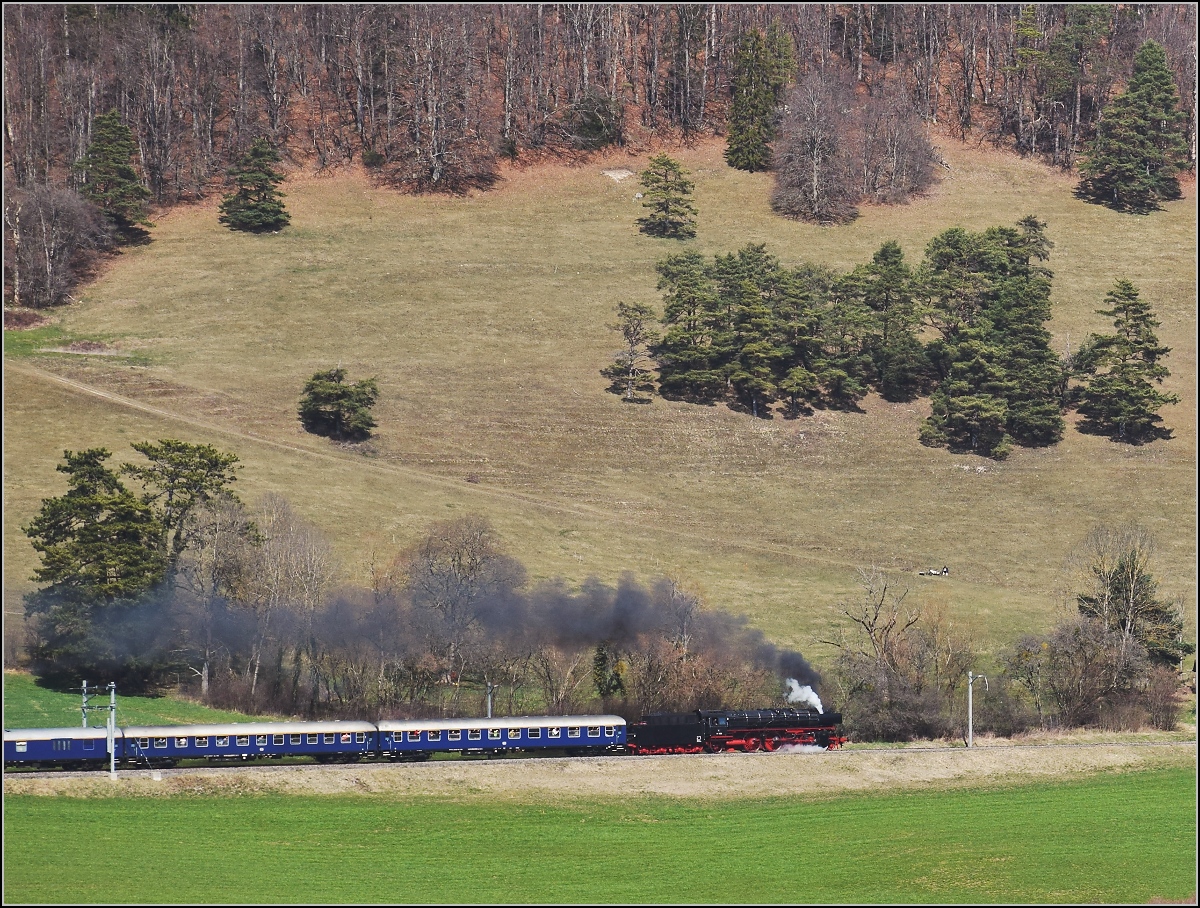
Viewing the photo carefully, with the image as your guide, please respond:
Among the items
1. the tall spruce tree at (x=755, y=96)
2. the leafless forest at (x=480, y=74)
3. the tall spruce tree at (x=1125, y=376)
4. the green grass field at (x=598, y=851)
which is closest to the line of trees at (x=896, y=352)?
the tall spruce tree at (x=1125, y=376)

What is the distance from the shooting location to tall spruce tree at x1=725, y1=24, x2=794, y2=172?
164 metres

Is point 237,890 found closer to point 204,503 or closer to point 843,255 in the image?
point 204,503

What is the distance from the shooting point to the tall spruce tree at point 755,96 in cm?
16350

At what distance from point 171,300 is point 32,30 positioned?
44390mm

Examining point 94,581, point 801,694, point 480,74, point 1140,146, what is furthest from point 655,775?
point 1140,146

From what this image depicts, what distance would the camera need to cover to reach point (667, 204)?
496 ft

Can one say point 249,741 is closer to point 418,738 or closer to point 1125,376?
point 418,738

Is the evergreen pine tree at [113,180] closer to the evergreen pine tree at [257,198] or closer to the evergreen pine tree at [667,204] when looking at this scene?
the evergreen pine tree at [257,198]

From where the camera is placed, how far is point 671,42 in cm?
17475

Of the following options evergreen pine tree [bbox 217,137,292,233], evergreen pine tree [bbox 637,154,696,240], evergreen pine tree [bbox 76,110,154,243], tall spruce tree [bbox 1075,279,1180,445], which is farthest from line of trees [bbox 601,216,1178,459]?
evergreen pine tree [bbox 76,110,154,243]

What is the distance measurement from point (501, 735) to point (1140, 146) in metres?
118

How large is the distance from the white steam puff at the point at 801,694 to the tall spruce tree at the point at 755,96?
97.4m

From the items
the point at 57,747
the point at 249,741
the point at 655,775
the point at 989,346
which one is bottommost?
the point at 655,775

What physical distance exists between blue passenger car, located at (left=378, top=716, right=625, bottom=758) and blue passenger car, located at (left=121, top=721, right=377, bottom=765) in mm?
1124
